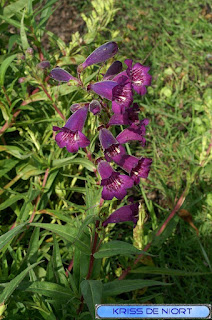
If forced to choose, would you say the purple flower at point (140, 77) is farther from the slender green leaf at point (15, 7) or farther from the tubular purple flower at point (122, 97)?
the slender green leaf at point (15, 7)

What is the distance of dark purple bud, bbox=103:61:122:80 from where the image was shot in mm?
1721

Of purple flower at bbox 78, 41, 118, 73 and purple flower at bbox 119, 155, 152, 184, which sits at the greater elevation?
purple flower at bbox 78, 41, 118, 73

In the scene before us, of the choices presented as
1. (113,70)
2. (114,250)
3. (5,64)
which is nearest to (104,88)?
(113,70)

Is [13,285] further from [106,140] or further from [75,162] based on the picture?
[75,162]

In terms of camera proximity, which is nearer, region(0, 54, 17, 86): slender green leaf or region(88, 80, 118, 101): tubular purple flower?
region(88, 80, 118, 101): tubular purple flower

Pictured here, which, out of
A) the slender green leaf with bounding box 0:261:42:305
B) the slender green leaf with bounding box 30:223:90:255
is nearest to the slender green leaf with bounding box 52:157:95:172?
the slender green leaf with bounding box 30:223:90:255

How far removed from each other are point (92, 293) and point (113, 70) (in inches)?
39.3

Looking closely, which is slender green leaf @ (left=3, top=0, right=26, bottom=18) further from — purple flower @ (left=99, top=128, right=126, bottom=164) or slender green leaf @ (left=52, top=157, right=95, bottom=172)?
purple flower @ (left=99, top=128, right=126, bottom=164)

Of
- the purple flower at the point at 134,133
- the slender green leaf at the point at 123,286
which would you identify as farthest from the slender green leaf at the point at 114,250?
the purple flower at the point at 134,133

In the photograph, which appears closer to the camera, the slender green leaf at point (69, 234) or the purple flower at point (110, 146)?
the purple flower at point (110, 146)

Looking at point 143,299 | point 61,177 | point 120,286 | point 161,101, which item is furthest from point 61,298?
point 161,101

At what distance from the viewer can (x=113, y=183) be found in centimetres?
173

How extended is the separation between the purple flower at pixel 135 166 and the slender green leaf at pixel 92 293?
0.51 metres

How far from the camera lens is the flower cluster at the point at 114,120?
162 centimetres
